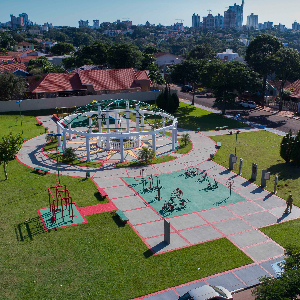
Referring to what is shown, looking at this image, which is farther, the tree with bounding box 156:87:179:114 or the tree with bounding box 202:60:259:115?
the tree with bounding box 156:87:179:114

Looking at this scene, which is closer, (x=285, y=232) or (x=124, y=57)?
→ (x=285, y=232)

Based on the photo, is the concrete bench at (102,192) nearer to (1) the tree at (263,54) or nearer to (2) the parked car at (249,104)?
(1) the tree at (263,54)

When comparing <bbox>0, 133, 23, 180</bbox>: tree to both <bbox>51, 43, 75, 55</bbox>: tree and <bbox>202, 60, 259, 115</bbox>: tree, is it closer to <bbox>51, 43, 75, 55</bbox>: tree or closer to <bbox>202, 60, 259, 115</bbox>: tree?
<bbox>202, 60, 259, 115</bbox>: tree

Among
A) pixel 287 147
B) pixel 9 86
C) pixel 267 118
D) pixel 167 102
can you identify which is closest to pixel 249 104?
pixel 267 118

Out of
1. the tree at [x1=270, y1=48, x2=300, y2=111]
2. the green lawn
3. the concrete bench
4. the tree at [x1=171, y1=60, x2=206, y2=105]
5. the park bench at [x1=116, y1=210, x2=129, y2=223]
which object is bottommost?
the green lawn

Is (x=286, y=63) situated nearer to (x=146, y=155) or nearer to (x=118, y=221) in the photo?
(x=146, y=155)

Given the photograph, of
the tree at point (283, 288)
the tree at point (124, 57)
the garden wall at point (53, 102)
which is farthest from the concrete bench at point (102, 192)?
the tree at point (124, 57)

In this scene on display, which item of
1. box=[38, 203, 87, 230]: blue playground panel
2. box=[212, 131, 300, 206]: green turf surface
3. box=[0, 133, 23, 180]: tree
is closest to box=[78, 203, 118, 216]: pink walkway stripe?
box=[38, 203, 87, 230]: blue playground panel
